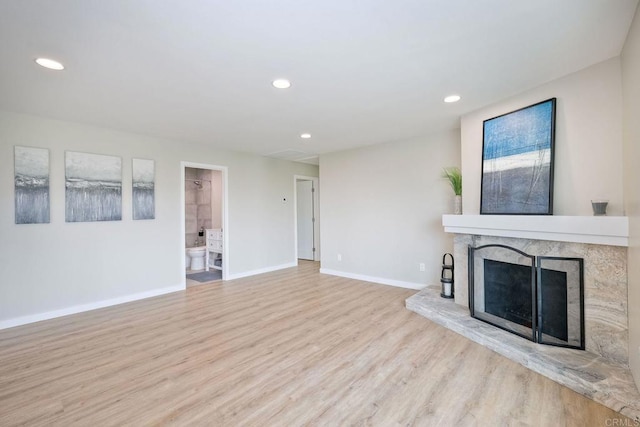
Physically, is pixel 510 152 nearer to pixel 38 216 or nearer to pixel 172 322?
pixel 172 322

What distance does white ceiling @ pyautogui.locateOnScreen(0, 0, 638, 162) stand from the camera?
1.65 m

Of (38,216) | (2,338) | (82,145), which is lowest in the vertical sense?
(2,338)

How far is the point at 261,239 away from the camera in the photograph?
19.3ft

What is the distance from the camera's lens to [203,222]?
731cm

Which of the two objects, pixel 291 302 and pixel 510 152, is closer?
pixel 510 152

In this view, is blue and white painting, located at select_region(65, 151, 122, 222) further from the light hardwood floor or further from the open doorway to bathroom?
the open doorway to bathroom

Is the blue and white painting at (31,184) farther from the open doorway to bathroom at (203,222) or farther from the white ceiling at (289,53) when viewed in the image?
the open doorway to bathroom at (203,222)

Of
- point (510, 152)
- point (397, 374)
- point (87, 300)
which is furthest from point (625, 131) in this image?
point (87, 300)

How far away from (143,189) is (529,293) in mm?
5055

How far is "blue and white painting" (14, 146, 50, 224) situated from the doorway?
15.3 feet

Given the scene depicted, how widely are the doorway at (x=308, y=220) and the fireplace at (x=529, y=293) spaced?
4495 mm

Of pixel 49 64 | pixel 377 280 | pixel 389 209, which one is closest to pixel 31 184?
pixel 49 64

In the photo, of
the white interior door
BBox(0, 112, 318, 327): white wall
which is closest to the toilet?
BBox(0, 112, 318, 327): white wall

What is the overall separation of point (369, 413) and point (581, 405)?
139 cm
